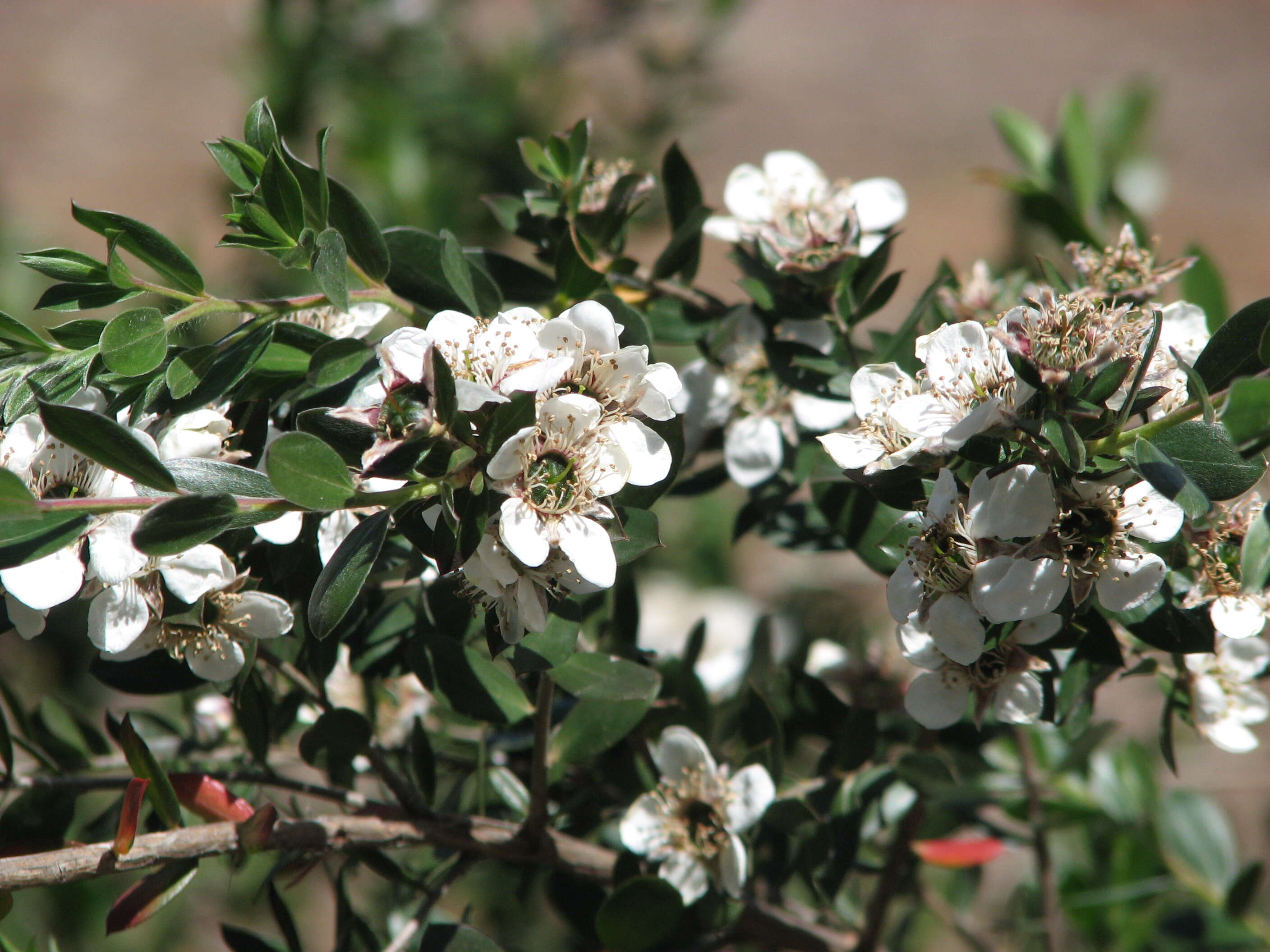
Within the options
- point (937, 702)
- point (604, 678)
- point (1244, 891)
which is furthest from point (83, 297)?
point (1244, 891)

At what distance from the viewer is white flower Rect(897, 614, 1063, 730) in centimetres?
69

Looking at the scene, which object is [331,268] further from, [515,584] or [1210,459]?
[1210,459]

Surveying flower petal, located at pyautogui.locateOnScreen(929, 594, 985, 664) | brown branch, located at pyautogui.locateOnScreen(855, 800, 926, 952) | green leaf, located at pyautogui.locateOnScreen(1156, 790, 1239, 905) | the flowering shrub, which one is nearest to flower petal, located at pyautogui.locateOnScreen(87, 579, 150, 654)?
the flowering shrub

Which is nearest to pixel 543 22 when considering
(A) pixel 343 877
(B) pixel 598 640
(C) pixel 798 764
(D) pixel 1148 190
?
(D) pixel 1148 190

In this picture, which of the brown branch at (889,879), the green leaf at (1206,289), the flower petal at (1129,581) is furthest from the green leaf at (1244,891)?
the flower petal at (1129,581)

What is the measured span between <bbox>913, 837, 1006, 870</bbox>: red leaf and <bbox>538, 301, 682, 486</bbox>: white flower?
0.65 meters

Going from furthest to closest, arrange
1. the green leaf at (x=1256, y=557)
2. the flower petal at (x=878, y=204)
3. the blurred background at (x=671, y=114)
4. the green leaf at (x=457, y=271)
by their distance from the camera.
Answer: the blurred background at (x=671, y=114)
the flower petal at (x=878, y=204)
the green leaf at (x=457, y=271)
the green leaf at (x=1256, y=557)

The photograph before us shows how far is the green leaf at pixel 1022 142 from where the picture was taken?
1.39m

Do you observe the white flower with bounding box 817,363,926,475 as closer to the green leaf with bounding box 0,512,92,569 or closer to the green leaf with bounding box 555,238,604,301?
the green leaf with bounding box 555,238,604,301

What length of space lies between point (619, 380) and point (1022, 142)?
1036mm

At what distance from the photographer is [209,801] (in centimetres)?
77

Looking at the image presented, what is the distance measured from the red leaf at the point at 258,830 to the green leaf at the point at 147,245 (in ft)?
1.29

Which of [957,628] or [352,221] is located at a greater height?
[352,221]

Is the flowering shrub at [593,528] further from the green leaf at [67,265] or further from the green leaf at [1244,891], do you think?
the green leaf at [1244,891]
